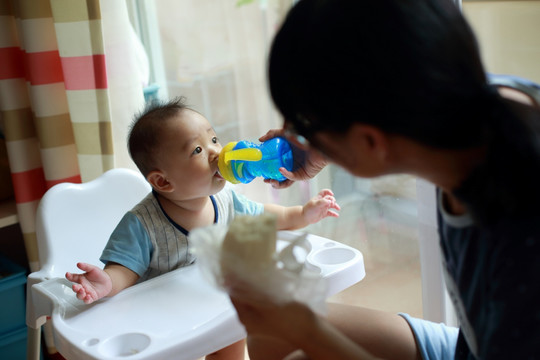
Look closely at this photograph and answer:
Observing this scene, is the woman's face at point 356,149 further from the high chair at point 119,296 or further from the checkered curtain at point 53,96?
the checkered curtain at point 53,96

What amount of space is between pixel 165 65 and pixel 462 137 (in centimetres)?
166

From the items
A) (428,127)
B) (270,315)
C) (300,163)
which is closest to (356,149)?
(428,127)

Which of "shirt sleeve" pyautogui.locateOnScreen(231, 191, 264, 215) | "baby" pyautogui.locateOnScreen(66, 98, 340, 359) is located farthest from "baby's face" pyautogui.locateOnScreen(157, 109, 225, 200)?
"shirt sleeve" pyautogui.locateOnScreen(231, 191, 264, 215)

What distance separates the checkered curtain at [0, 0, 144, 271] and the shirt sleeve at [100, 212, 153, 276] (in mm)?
445

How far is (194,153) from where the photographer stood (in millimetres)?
1112

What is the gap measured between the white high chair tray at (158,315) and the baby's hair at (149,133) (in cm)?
22

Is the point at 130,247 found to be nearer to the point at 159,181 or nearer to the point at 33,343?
the point at 159,181

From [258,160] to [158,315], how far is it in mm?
320

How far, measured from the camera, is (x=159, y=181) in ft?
3.69

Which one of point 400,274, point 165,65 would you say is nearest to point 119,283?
point 400,274

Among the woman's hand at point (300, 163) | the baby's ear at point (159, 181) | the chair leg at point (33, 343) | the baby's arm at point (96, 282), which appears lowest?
the chair leg at point (33, 343)

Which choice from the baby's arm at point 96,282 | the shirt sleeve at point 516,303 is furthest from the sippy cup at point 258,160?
the shirt sleeve at point 516,303

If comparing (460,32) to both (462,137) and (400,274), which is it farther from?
(400,274)

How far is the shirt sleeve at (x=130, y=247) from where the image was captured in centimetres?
105
